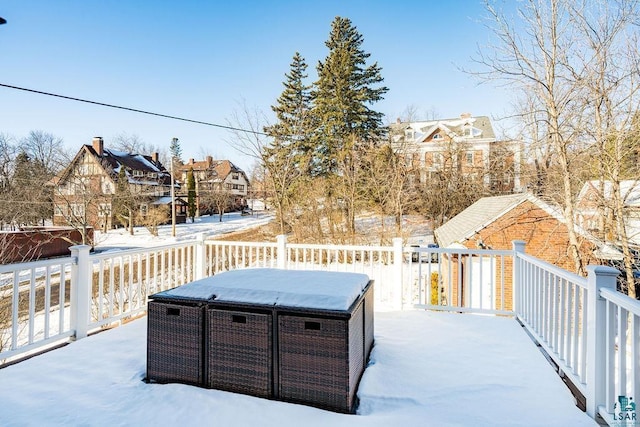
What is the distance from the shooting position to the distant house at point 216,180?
34562 millimetres

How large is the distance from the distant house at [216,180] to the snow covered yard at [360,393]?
31.9 metres

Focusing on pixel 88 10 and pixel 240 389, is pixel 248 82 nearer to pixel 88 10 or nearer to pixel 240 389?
pixel 88 10

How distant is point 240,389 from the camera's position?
2.28 m

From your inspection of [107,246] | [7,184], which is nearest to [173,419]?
[107,246]

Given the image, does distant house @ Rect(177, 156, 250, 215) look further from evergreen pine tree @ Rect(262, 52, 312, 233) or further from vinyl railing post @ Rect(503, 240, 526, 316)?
vinyl railing post @ Rect(503, 240, 526, 316)

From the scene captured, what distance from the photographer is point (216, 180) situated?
1489 inches

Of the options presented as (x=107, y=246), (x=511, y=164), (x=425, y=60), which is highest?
(x=425, y=60)

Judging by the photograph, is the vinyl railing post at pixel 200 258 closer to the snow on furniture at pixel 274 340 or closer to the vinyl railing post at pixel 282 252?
the vinyl railing post at pixel 282 252

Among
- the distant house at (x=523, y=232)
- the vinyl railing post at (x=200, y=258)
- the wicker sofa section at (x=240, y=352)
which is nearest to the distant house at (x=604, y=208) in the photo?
the distant house at (x=523, y=232)

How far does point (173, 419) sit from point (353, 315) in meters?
1.21

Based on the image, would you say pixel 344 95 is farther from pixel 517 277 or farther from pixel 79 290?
pixel 79 290

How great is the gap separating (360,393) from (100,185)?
77.8 feet

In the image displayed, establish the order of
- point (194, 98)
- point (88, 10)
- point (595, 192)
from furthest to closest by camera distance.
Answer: point (194, 98), point (595, 192), point (88, 10)

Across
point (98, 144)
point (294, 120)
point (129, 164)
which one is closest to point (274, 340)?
point (294, 120)
